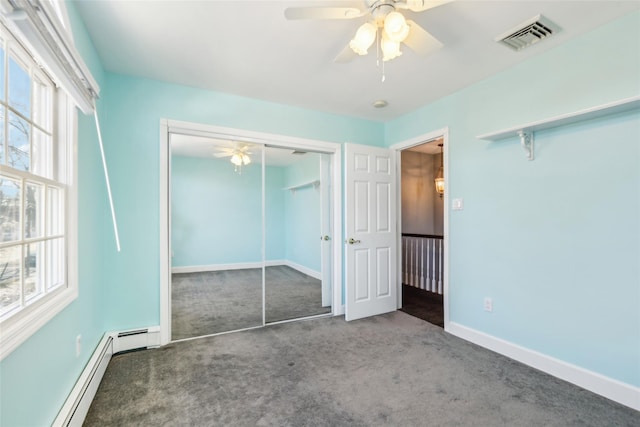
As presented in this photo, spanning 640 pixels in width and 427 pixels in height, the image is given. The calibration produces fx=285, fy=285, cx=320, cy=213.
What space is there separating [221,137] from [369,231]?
2.07m

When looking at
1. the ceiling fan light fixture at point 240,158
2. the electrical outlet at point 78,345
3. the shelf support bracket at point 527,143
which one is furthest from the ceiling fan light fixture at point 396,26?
the ceiling fan light fixture at point 240,158

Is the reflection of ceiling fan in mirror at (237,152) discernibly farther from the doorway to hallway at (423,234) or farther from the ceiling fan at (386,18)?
the ceiling fan at (386,18)

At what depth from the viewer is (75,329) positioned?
69.9 inches

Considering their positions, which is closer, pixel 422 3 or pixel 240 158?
pixel 422 3

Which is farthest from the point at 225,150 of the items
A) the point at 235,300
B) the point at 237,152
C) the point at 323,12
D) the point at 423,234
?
the point at 423,234

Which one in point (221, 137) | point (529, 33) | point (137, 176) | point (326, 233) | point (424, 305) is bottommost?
point (424, 305)

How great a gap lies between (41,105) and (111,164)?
3.66 ft

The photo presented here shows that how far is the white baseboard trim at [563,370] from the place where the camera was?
74.0 inches

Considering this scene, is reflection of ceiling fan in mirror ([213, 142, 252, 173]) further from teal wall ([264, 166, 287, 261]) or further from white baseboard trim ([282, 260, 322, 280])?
white baseboard trim ([282, 260, 322, 280])

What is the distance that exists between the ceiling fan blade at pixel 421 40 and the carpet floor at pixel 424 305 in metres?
2.82

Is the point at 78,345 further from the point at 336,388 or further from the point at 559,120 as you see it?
the point at 559,120

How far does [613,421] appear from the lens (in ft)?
5.64

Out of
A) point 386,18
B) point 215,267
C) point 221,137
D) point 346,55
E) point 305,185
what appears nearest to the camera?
point 386,18

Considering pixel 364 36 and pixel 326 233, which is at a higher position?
pixel 364 36
